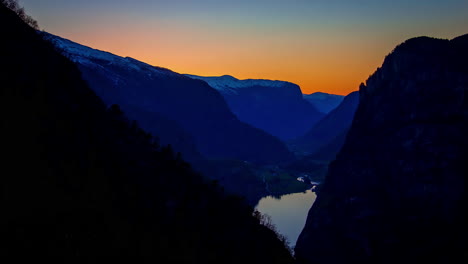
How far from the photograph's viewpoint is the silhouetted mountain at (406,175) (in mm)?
101562

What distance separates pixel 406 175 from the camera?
111688mm

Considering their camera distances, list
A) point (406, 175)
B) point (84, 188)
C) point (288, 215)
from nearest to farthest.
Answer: point (84, 188)
point (406, 175)
point (288, 215)

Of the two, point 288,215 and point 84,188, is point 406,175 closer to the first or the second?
point 288,215

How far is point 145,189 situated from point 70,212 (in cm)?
1590

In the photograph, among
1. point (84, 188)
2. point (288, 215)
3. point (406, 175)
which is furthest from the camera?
point (288, 215)

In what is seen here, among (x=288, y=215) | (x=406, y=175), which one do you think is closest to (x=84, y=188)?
(x=406, y=175)

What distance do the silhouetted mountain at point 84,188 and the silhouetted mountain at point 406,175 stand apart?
41.1 meters

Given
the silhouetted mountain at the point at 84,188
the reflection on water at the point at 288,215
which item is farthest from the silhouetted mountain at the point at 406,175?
the silhouetted mountain at the point at 84,188

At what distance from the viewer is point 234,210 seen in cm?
7131

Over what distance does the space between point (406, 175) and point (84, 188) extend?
317ft

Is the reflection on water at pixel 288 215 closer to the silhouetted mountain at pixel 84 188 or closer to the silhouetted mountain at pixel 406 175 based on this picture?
the silhouetted mountain at pixel 406 175

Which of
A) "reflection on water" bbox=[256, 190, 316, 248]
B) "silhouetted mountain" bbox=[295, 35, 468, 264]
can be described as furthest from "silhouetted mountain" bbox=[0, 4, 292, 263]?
"reflection on water" bbox=[256, 190, 316, 248]

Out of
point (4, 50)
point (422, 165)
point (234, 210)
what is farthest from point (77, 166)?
point (422, 165)

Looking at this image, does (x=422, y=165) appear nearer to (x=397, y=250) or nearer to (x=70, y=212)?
(x=397, y=250)
